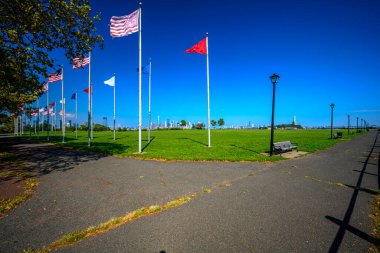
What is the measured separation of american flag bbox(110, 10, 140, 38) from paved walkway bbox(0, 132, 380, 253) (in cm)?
953

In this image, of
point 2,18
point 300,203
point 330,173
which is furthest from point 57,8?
point 330,173

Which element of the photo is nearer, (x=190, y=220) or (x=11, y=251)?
(x=11, y=251)

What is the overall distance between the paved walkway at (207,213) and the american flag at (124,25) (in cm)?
953

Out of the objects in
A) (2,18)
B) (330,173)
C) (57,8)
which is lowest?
(330,173)

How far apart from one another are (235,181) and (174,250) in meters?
4.41

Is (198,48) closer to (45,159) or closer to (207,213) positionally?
(45,159)

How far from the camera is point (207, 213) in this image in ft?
15.2

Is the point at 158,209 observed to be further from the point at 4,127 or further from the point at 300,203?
the point at 4,127

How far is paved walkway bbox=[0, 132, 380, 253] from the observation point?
11.4 feet

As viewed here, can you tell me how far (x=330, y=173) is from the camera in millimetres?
8586

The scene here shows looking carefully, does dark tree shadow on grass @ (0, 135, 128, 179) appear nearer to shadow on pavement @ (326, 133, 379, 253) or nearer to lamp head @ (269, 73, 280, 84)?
shadow on pavement @ (326, 133, 379, 253)

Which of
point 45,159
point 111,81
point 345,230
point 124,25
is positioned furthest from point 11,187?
point 111,81

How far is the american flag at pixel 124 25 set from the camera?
42.9 feet

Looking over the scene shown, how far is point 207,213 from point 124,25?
1303cm
